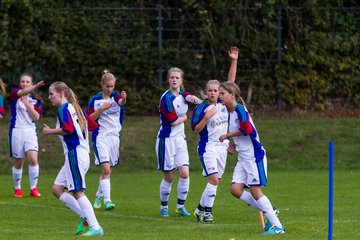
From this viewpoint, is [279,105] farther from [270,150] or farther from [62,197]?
[62,197]

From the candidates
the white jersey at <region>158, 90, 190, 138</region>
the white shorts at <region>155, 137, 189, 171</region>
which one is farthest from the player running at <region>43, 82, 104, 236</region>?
the white shorts at <region>155, 137, 189, 171</region>

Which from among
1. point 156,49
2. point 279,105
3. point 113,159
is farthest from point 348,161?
point 113,159

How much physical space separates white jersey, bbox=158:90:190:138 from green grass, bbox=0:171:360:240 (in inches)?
48.3

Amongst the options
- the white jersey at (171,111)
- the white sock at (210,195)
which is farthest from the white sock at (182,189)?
the white sock at (210,195)

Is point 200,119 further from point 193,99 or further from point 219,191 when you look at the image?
point 219,191

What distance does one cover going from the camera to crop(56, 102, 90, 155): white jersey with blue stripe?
11930mm

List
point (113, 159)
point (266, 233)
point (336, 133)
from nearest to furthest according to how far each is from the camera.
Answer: point (266, 233) → point (113, 159) → point (336, 133)

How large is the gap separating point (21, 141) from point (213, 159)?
4620mm

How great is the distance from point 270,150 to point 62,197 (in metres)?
11.5

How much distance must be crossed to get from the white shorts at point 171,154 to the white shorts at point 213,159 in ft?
1.95

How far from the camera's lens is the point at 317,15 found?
1086 inches

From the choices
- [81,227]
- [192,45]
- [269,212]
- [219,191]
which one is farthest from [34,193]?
[192,45]

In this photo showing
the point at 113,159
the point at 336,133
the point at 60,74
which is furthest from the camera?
the point at 60,74

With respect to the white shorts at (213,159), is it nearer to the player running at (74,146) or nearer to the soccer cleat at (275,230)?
the soccer cleat at (275,230)
